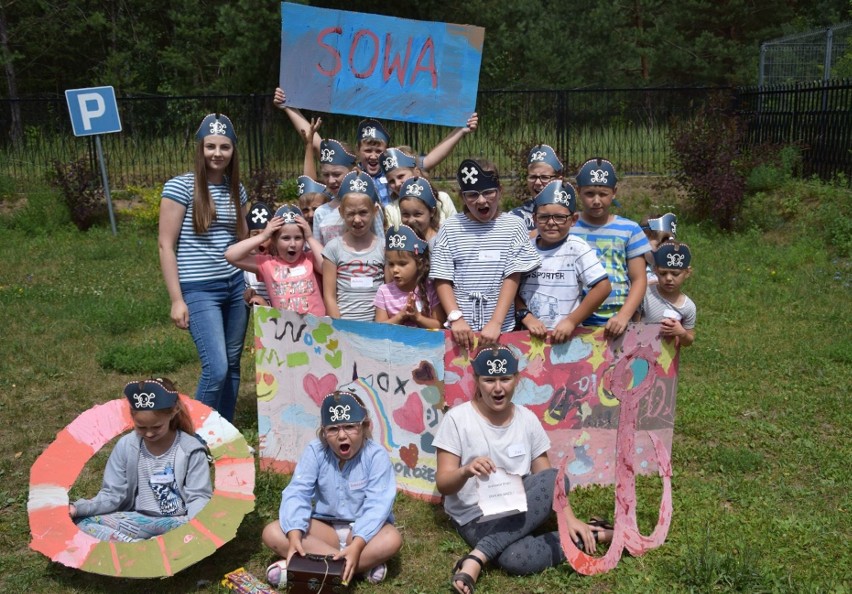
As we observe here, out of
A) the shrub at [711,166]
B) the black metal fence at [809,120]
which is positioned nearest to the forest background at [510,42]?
the black metal fence at [809,120]

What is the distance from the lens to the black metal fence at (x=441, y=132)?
53.2 ft

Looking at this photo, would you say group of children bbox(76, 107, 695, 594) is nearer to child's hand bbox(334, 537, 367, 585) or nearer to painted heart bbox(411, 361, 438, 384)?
child's hand bbox(334, 537, 367, 585)

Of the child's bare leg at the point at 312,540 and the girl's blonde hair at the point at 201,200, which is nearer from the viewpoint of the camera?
the child's bare leg at the point at 312,540

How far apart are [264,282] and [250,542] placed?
1.71 metres

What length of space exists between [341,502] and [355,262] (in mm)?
1522

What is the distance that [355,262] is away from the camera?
526 cm

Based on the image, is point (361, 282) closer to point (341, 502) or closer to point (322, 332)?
point (322, 332)

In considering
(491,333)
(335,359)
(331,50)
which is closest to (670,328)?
(491,333)

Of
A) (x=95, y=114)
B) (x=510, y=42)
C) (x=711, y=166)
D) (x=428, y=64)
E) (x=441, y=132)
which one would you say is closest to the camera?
(x=428, y=64)

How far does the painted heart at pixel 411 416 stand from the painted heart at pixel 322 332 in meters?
0.61

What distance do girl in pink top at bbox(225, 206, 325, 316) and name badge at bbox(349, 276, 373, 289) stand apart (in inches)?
10.5

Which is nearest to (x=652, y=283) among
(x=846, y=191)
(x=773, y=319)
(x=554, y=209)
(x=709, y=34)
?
(x=554, y=209)

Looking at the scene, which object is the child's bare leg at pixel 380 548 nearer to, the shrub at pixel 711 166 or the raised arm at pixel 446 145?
the raised arm at pixel 446 145

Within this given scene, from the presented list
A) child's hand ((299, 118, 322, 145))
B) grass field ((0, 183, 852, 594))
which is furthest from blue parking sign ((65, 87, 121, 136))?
child's hand ((299, 118, 322, 145))
